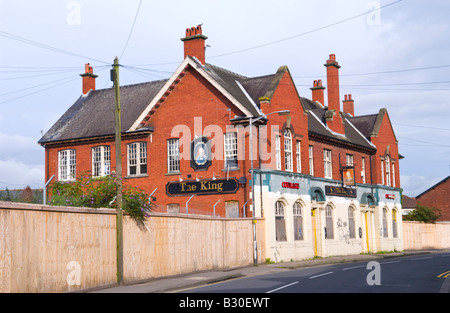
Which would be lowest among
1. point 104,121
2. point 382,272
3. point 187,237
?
point 382,272

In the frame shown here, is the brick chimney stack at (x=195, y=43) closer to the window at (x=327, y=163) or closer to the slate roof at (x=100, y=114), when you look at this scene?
the slate roof at (x=100, y=114)

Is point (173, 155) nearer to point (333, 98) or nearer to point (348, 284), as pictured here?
point (333, 98)

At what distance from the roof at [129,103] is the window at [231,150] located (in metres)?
1.87

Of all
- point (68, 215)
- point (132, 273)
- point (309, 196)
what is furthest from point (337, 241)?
point (68, 215)

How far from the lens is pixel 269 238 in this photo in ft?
115

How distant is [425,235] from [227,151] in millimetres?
33804

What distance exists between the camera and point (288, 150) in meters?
38.2

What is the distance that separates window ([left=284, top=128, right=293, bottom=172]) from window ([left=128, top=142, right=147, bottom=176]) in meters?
9.29

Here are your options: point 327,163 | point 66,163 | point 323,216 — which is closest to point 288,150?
point 323,216

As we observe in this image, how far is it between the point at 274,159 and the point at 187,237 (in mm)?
10926

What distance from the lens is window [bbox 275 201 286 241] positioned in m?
36.5

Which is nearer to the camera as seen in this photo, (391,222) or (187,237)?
(187,237)

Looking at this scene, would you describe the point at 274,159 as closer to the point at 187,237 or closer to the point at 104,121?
the point at 187,237

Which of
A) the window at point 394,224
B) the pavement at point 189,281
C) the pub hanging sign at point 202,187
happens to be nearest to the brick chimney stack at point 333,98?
the window at point 394,224
